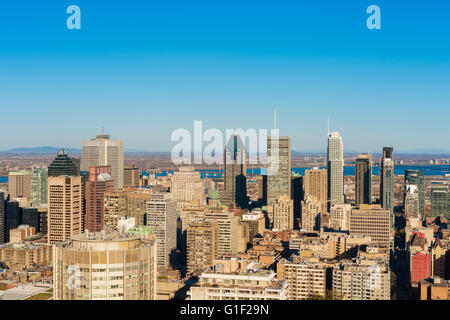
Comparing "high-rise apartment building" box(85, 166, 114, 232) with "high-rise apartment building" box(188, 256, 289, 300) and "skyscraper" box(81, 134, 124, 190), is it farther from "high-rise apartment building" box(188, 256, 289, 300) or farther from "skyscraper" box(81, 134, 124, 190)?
"high-rise apartment building" box(188, 256, 289, 300)

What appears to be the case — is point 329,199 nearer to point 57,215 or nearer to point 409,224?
point 409,224

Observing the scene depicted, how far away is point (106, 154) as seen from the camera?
2162 cm

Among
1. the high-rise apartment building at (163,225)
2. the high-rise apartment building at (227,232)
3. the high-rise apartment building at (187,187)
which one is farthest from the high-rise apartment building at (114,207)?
the high-rise apartment building at (187,187)

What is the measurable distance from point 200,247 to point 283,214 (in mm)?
6736

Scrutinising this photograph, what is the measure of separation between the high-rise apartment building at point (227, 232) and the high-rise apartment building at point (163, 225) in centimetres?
107

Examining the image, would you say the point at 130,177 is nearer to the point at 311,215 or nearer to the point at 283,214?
the point at 283,214

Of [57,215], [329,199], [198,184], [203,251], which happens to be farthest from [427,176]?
[57,215]

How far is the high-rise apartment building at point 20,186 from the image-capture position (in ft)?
70.2

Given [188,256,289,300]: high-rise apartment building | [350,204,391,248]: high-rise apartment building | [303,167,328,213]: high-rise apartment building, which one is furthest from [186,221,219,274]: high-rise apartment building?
[303,167,328,213]: high-rise apartment building

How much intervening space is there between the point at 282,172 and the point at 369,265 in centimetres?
1279

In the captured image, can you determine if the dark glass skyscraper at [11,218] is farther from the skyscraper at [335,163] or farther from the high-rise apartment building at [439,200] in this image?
the high-rise apartment building at [439,200]

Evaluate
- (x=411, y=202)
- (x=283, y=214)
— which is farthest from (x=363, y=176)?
(x=283, y=214)

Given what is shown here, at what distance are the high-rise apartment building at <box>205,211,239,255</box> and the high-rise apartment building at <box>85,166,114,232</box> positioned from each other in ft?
11.9
